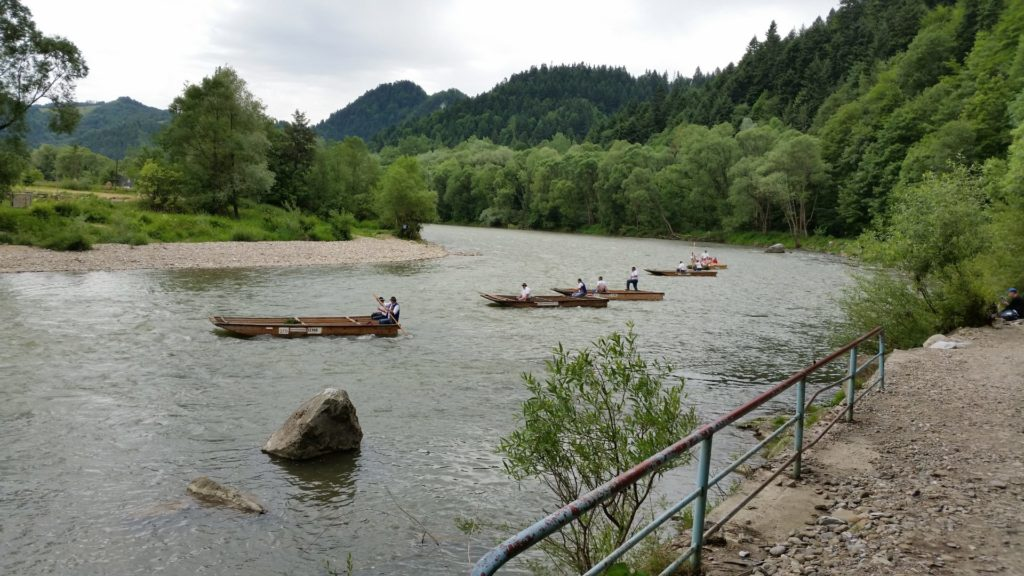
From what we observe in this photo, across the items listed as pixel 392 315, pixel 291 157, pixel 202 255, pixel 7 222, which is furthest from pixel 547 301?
pixel 291 157

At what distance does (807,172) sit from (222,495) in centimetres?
8472

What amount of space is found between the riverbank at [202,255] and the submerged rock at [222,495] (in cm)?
3496

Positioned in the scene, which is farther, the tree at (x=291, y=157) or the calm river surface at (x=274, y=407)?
the tree at (x=291, y=157)

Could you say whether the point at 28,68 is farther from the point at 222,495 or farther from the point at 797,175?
the point at 797,175

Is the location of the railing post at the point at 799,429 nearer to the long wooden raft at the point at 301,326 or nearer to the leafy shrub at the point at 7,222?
the long wooden raft at the point at 301,326

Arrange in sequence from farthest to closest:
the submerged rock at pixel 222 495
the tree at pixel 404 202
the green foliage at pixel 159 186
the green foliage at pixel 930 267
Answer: the tree at pixel 404 202, the green foliage at pixel 159 186, the green foliage at pixel 930 267, the submerged rock at pixel 222 495

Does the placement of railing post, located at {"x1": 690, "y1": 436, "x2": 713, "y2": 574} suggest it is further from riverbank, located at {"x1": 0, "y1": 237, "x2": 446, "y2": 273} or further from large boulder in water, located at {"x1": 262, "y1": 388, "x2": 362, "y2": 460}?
riverbank, located at {"x1": 0, "y1": 237, "x2": 446, "y2": 273}

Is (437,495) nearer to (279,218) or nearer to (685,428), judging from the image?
(685,428)

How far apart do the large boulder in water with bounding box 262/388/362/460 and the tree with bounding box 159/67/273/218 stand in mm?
55169

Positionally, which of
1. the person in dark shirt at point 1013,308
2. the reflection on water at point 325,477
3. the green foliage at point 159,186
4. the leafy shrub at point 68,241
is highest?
the green foliage at point 159,186

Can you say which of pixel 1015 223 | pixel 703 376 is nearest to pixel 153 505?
pixel 703 376

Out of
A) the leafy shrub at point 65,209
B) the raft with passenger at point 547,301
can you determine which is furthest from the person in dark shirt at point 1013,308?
the leafy shrub at point 65,209

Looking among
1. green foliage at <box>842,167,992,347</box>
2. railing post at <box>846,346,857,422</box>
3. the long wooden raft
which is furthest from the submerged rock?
green foliage at <box>842,167,992,347</box>

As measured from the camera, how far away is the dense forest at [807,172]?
22406 mm
